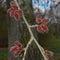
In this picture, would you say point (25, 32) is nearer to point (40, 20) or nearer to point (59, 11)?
point (40, 20)

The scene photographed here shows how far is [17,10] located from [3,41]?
28.1 feet

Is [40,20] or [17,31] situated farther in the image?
[17,31]

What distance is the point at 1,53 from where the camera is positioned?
8.29 m

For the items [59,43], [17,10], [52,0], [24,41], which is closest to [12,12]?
[17,10]

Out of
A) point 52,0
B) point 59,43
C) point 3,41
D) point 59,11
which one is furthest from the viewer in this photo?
point 3,41

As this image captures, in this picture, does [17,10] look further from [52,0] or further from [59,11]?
[59,11]

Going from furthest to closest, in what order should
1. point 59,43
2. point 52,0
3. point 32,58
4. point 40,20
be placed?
1. point 59,43
2. point 52,0
3. point 32,58
4. point 40,20

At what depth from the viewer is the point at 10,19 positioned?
7.36 feet

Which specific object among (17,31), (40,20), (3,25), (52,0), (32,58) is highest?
(40,20)

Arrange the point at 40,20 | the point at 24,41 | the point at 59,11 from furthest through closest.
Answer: the point at 59,11 → the point at 24,41 → the point at 40,20

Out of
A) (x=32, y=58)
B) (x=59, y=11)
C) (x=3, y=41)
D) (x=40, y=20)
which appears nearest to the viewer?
(x=40, y=20)

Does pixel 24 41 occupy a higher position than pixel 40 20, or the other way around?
pixel 40 20

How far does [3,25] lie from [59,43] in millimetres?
1848

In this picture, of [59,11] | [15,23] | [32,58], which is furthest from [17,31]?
[59,11]
